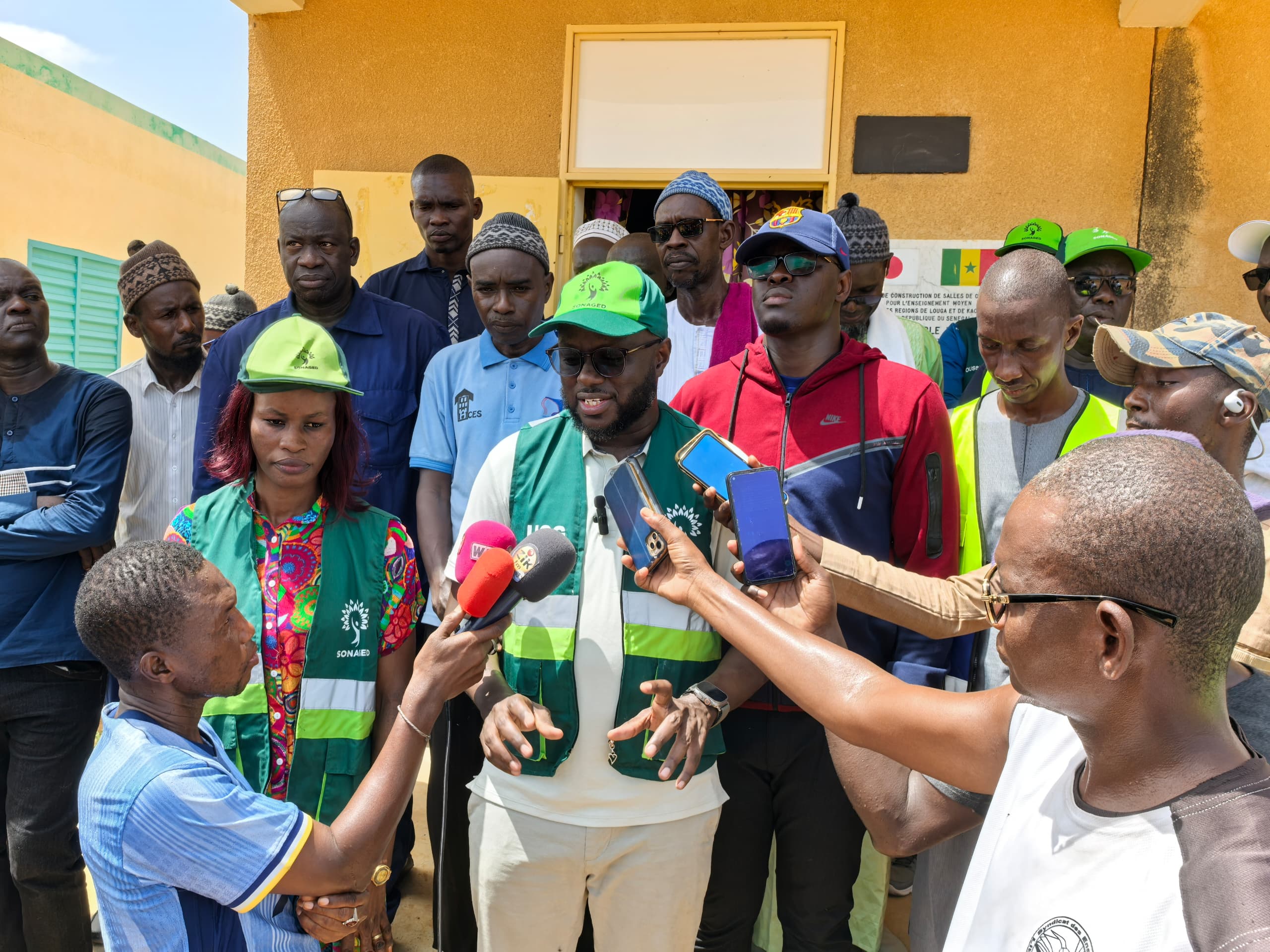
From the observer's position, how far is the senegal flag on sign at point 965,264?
20.3ft

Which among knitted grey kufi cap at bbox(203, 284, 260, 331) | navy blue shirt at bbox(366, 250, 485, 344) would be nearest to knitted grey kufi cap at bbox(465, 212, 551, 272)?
navy blue shirt at bbox(366, 250, 485, 344)

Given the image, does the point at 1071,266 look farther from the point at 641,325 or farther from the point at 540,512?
the point at 540,512

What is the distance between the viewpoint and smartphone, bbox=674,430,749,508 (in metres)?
2.13

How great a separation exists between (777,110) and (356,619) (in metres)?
5.02

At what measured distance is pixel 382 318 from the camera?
12.2ft

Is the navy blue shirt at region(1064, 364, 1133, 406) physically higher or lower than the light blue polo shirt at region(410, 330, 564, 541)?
higher

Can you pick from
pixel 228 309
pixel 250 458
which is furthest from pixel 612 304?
pixel 228 309

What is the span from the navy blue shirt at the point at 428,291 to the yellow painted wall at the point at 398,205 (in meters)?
1.98

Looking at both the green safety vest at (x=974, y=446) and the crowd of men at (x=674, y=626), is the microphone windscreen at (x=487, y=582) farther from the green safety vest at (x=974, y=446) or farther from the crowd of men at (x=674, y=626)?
the green safety vest at (x=974, y=446)

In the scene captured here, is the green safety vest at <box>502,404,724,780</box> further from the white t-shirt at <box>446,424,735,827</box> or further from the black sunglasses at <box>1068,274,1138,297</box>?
the black sunglasses at <box>1068,274,1138,297</box>

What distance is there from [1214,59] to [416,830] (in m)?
6.45

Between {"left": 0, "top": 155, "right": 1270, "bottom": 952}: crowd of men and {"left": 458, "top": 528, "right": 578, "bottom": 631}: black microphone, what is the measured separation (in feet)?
0.30

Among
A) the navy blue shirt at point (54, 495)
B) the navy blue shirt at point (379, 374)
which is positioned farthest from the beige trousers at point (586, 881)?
the navy blue shirt at point (54, 495)

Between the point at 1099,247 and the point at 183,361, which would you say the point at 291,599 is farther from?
the point at 1099,247
